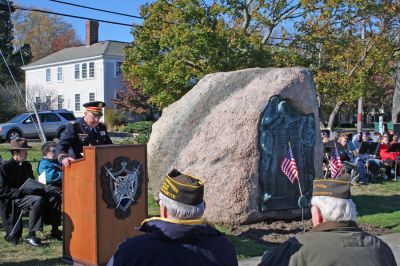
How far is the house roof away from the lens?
155 feet

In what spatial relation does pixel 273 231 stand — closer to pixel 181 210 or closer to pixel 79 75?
pixel 181 210

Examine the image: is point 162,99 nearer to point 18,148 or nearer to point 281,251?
point 18,148

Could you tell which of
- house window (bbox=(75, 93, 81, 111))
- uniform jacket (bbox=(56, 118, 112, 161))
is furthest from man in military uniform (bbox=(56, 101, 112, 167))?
house window (bbox=(75, 93, 81, 111))

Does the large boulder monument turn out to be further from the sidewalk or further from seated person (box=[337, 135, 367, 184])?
seated person (box=[337, 135, 367, 184])

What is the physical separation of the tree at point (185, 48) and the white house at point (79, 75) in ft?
82.1

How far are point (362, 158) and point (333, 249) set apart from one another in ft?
47.1

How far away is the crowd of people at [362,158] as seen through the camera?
15.2 meters

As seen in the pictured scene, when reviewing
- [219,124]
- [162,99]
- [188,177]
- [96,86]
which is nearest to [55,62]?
[96,86]

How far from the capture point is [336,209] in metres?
3.08

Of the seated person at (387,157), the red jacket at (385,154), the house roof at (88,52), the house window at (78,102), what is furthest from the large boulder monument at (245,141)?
the house window at (78,102)

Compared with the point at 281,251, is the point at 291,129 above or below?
above

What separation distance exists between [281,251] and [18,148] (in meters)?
5.31

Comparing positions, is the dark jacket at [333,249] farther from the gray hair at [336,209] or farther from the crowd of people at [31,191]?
the crowd of people at [31,191]

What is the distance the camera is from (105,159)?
18.6 feet
